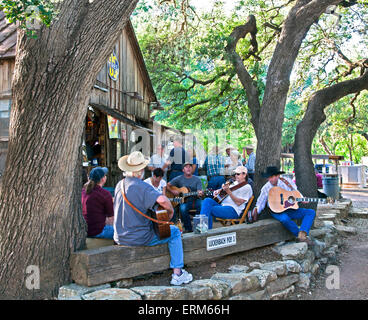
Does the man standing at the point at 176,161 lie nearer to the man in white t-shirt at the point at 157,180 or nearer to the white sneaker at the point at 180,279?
the man in white t-shirt at the point at 157,180

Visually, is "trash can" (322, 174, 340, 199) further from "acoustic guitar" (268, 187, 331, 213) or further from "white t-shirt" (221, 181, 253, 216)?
"white t-shirt" (221, 181, 253, 216)

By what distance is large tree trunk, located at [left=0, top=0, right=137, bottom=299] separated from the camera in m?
4.16

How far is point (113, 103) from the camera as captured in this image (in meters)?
11.9

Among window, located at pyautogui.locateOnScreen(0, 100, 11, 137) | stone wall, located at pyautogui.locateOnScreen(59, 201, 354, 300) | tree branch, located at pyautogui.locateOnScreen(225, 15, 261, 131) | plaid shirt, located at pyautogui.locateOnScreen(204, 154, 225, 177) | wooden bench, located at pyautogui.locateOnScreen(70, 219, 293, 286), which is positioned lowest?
stone wall, located at pyautogui.locateOnScreen(59, 201, 354, 300)

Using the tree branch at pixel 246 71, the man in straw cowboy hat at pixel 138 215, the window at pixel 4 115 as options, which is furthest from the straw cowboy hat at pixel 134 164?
the window at pixel 4 115

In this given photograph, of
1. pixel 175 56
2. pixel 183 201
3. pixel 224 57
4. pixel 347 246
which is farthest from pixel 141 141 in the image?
pixel 347 246

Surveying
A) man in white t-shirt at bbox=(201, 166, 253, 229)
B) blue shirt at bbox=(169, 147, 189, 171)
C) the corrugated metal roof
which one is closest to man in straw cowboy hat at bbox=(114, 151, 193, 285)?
man in white t-shirt at bbox=(201, 166, 253, 229)

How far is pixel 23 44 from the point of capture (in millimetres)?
4340

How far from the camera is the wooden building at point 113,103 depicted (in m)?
9.39

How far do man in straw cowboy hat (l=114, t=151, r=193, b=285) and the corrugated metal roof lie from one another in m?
6.10

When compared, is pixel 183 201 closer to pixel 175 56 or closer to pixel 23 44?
pixel 23 44

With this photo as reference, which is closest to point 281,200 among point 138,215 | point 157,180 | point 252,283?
point 252,283

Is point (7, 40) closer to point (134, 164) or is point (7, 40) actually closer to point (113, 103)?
point (113, 103)
